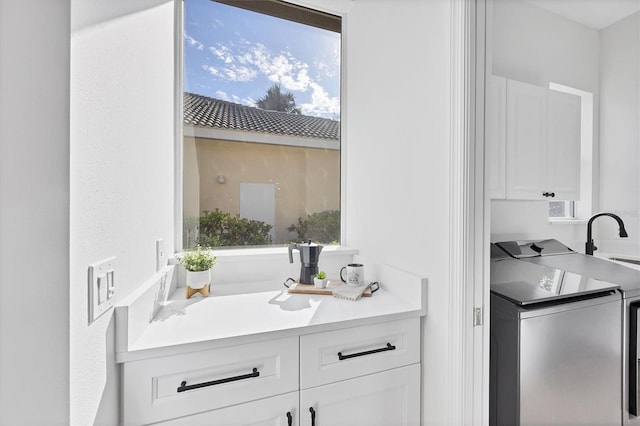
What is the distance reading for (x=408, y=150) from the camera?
4.41 feet

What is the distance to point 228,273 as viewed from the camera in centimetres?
164

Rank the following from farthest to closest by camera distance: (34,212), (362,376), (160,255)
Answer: (160,255) → (362,376) → (34,212)

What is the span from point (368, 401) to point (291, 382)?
33 centimetres

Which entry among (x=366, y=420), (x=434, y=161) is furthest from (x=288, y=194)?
(x=366, y=420)

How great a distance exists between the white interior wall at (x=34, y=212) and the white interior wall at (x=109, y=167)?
5 cm

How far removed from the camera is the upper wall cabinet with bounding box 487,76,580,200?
5.81ft

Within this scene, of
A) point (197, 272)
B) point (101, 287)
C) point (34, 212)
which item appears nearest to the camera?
point (34, 212)

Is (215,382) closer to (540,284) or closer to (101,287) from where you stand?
(101,287)

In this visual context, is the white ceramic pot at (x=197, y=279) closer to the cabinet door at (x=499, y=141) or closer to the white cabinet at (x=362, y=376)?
the white cabinet at (x=362, y=376)

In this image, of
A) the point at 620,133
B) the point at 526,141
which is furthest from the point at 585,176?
the point at 526,141

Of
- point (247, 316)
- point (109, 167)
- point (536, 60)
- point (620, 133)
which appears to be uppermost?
point (536, 60)

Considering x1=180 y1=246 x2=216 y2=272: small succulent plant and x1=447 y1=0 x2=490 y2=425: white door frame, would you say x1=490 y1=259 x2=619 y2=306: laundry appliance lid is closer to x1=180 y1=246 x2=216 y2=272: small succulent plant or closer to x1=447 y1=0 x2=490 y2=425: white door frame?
x1=447 y1=0 x2=490 y2=425: white door frame

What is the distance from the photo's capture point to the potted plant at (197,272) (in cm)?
141

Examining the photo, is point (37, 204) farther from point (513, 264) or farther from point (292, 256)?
point (513, 264)
